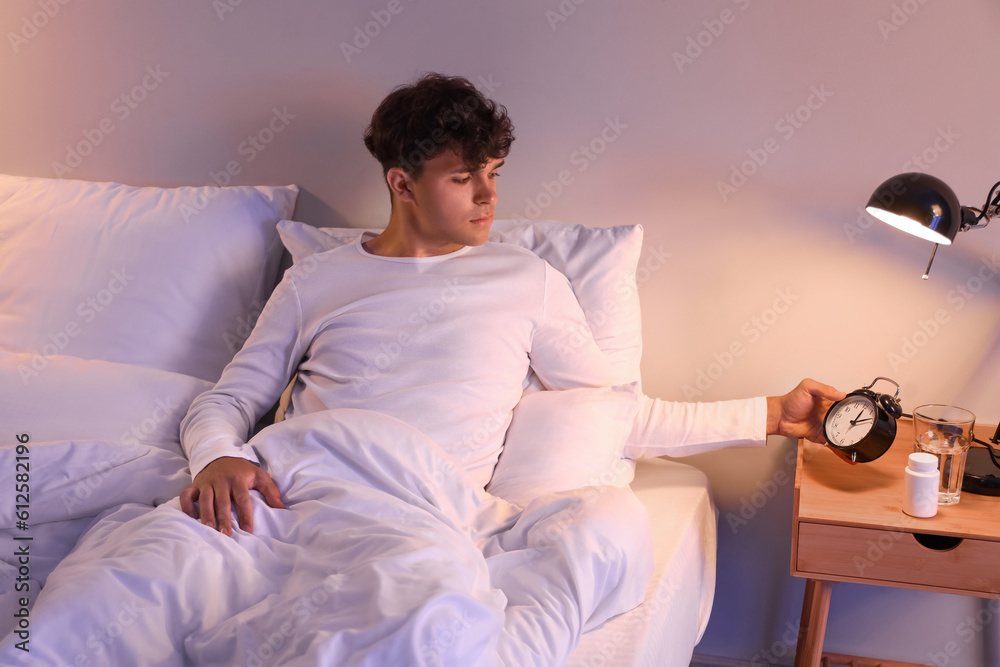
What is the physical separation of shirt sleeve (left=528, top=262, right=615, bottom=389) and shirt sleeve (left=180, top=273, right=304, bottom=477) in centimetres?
44

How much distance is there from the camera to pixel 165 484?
129 cm

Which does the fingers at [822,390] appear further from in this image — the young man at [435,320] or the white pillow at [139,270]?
the white pillow at [139,270]

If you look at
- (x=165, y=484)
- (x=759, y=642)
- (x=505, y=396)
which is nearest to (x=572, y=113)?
(x=505, y=396)

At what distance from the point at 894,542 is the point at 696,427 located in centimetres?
39

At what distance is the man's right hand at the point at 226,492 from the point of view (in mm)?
1113

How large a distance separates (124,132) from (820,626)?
1866 mm

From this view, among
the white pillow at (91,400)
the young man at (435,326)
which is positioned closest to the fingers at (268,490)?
the young man at (435,326)

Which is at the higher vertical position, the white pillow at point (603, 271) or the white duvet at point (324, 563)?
the white pillow at point (603, 271)

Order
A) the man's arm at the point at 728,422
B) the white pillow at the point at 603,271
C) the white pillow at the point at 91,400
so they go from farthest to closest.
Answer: the white pillow at the point at 603,271 < the man's arm at the point at 728,422 < the white pillow at the point at 91,400

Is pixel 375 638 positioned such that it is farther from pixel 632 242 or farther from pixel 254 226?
pixel 254 226

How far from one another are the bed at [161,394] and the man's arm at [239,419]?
6 cm

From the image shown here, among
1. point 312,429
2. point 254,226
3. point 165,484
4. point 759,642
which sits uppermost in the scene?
point 254,226

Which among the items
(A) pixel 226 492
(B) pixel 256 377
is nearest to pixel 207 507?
(A) pixel 226 492

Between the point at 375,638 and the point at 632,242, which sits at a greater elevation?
the point at 632,242
